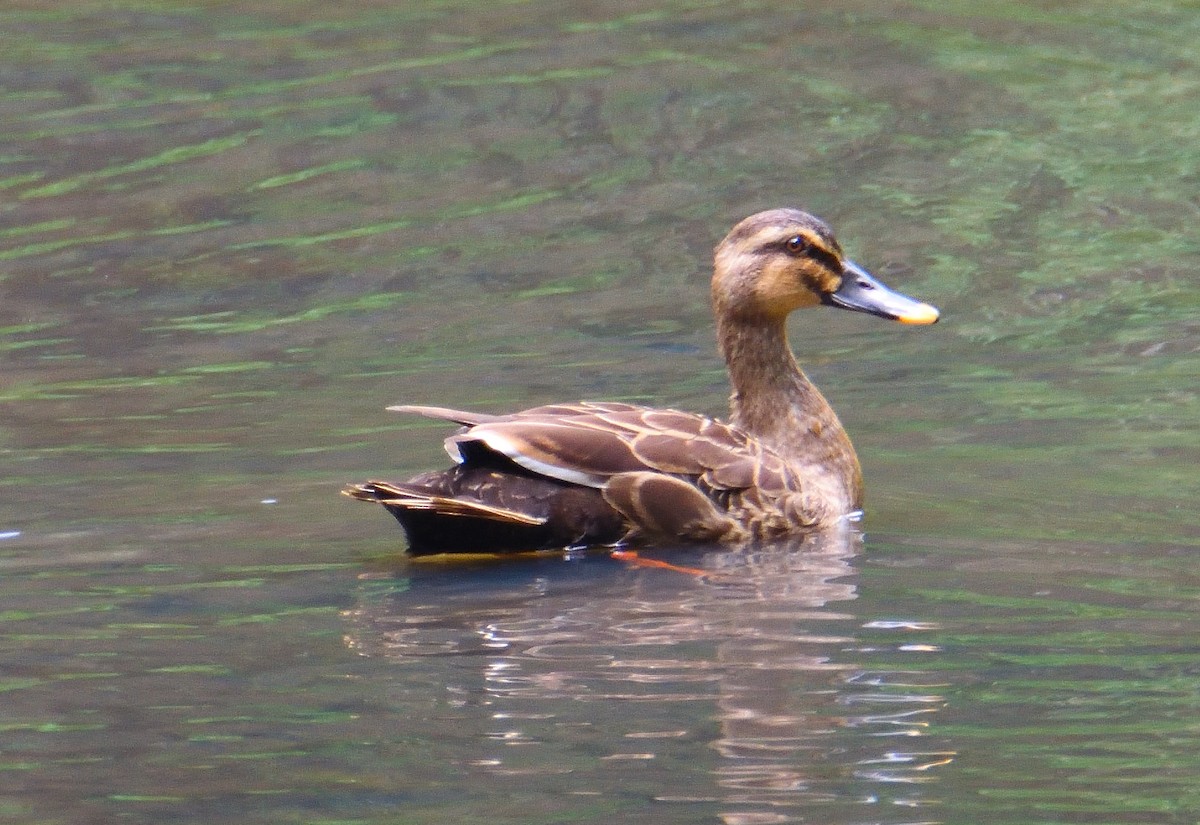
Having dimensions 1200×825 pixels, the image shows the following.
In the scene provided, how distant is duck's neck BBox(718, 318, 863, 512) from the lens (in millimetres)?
8234

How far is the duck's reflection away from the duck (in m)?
0.14

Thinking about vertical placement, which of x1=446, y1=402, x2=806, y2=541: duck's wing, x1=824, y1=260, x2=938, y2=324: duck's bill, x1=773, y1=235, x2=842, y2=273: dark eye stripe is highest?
x1=773, y1=235, x2=842, y2=273: dark eye stripe

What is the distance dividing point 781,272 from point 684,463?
1.08m

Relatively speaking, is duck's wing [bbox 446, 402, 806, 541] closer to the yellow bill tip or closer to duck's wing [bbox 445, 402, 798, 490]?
duck's wing [bbox 445, 402, 798, 490]

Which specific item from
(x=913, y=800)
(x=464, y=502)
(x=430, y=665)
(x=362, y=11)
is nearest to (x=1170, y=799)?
(x=913, y=800)

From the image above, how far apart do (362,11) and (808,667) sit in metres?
13.6

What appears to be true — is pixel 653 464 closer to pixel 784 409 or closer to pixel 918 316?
pixel 784 409

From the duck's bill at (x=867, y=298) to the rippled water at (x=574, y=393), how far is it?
673 millimetres

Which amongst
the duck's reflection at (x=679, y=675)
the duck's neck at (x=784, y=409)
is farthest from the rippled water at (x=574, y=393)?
the duck's neck at (x=784, y=409)

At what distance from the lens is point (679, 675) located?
20.4 feet

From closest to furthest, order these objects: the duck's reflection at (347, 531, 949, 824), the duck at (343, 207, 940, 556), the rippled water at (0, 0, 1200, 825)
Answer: the duck's reflection at (347, 531, 949, 824), the rippled water at (0, 0, 1200, 825), the duck at (343, 207, 940, 556)

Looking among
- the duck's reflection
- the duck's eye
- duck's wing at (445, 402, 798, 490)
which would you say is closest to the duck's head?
the duck's eye

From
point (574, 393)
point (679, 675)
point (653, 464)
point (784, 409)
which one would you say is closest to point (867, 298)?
point (784, 409)

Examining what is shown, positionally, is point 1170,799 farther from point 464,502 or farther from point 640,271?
point 640,271
